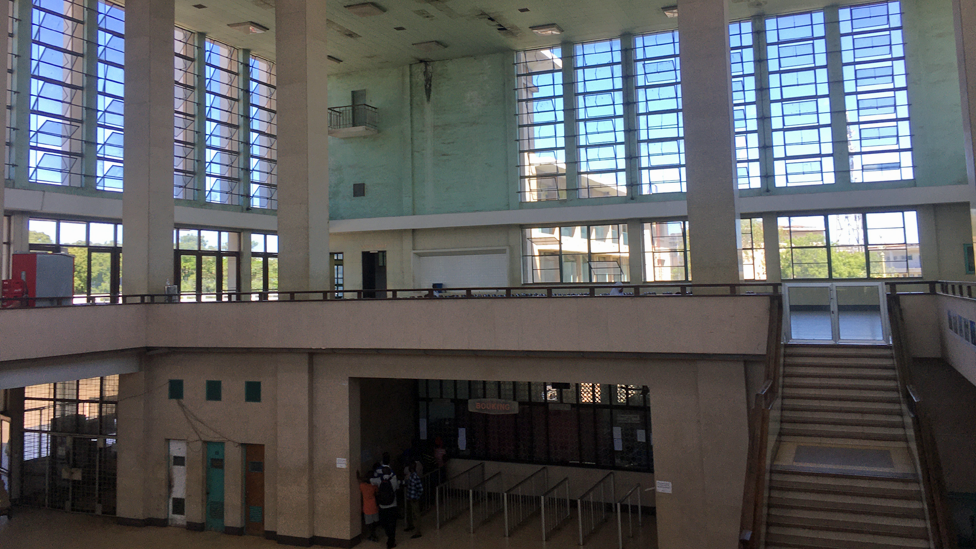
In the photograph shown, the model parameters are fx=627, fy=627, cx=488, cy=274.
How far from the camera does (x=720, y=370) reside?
9.92 metres

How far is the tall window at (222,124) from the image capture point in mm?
22109

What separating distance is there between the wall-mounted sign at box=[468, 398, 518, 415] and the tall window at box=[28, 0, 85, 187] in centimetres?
1348

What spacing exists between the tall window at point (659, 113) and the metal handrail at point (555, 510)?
10.7 meters

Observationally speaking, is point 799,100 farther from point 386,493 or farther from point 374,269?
point 386,493

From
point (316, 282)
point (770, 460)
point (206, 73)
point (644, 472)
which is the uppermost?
point (206, 73)

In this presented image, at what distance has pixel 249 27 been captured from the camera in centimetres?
2042

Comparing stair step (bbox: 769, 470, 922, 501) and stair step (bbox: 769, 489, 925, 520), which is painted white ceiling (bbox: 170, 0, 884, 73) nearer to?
stair step (bbox: 769, 470, 922, 501)

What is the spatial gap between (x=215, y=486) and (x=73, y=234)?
378 inches

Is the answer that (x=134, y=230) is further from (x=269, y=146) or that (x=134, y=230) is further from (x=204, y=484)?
(x=269, y=146)

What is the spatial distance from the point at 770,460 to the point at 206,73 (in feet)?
71.7

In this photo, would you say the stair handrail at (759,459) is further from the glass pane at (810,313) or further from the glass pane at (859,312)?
the glass pane at (859,312)

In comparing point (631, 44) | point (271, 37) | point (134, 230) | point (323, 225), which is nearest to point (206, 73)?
point (271, 37)

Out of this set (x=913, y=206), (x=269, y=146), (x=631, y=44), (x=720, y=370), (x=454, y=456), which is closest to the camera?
(x=720, y=370)

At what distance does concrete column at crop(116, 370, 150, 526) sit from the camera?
1357 centimetres
